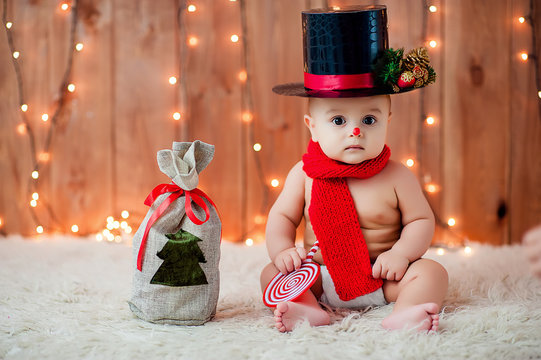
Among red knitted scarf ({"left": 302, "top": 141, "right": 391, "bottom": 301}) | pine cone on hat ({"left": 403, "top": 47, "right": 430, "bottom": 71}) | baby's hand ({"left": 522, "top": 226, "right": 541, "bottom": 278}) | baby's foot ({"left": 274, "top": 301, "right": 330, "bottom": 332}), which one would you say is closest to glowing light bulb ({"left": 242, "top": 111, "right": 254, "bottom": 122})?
red knitted scarf ({"left": 302, "top": 141, "right": 391, "bottom": 301})

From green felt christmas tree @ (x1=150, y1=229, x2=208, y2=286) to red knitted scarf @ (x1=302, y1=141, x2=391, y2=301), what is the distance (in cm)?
27

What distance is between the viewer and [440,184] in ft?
6.25

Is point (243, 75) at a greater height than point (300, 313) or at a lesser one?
greater

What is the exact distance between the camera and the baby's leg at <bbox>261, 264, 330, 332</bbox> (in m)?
1.25

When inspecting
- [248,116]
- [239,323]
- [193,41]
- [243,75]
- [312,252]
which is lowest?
[239,323]

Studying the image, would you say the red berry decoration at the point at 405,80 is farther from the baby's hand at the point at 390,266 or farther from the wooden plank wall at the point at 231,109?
the wooden plank wall at the point at 231,109

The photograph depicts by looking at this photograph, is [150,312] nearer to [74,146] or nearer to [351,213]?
[351,213]

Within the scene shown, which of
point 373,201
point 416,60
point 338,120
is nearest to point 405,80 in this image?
point 416,60

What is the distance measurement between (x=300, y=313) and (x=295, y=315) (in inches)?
0.4

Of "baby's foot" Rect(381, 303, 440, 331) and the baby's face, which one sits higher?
the baby's face

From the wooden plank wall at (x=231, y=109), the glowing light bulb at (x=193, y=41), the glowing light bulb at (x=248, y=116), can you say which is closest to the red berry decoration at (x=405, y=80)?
the wooden plank wall at (x=231, y=109)

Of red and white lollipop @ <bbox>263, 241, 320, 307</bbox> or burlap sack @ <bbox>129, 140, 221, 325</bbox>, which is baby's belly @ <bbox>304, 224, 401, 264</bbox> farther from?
burlap sack @ <bbox>129, 140, 221, 325</bbox>

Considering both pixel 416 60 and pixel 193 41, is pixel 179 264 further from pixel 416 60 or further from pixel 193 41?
pixel 193 41

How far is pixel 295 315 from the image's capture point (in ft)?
4.19
